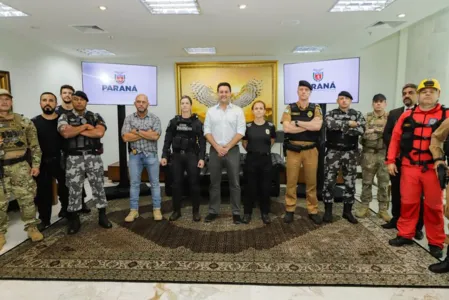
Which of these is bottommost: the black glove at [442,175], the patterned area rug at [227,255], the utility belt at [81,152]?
the patterned area rug at [227,255]

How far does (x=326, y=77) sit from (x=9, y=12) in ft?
14.9

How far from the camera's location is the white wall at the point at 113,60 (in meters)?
5.34

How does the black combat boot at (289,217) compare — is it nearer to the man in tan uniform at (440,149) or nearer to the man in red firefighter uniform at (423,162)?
the man in red firefighter uniform at (423,162)

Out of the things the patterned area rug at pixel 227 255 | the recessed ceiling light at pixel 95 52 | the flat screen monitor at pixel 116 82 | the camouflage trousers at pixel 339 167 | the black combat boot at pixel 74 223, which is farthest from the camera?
the recessed ceiling light at pixel 95 52

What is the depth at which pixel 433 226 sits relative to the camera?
104 inches

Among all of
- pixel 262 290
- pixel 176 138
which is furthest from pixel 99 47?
pixel 262 290

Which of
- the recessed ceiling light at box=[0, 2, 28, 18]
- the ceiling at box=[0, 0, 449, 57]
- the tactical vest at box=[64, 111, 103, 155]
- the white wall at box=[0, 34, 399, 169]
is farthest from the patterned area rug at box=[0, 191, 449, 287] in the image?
the white wall at box=[0, 34, 399, 169]

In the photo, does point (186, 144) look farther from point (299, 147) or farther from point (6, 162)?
point (6, 162)

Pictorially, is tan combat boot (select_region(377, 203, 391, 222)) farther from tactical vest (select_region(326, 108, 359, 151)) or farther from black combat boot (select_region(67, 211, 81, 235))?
black combat boot (select_region(67, 211, 81, 235))

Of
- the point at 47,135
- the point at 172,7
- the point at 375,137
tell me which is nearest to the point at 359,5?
the point at 375,137

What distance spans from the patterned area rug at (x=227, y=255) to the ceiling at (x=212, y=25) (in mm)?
2800

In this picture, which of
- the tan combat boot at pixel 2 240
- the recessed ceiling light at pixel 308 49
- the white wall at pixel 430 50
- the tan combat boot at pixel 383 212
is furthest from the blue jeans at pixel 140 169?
the white wall at pixel 430 50

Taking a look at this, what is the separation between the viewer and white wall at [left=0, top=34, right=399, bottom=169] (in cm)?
534

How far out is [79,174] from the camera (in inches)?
124
